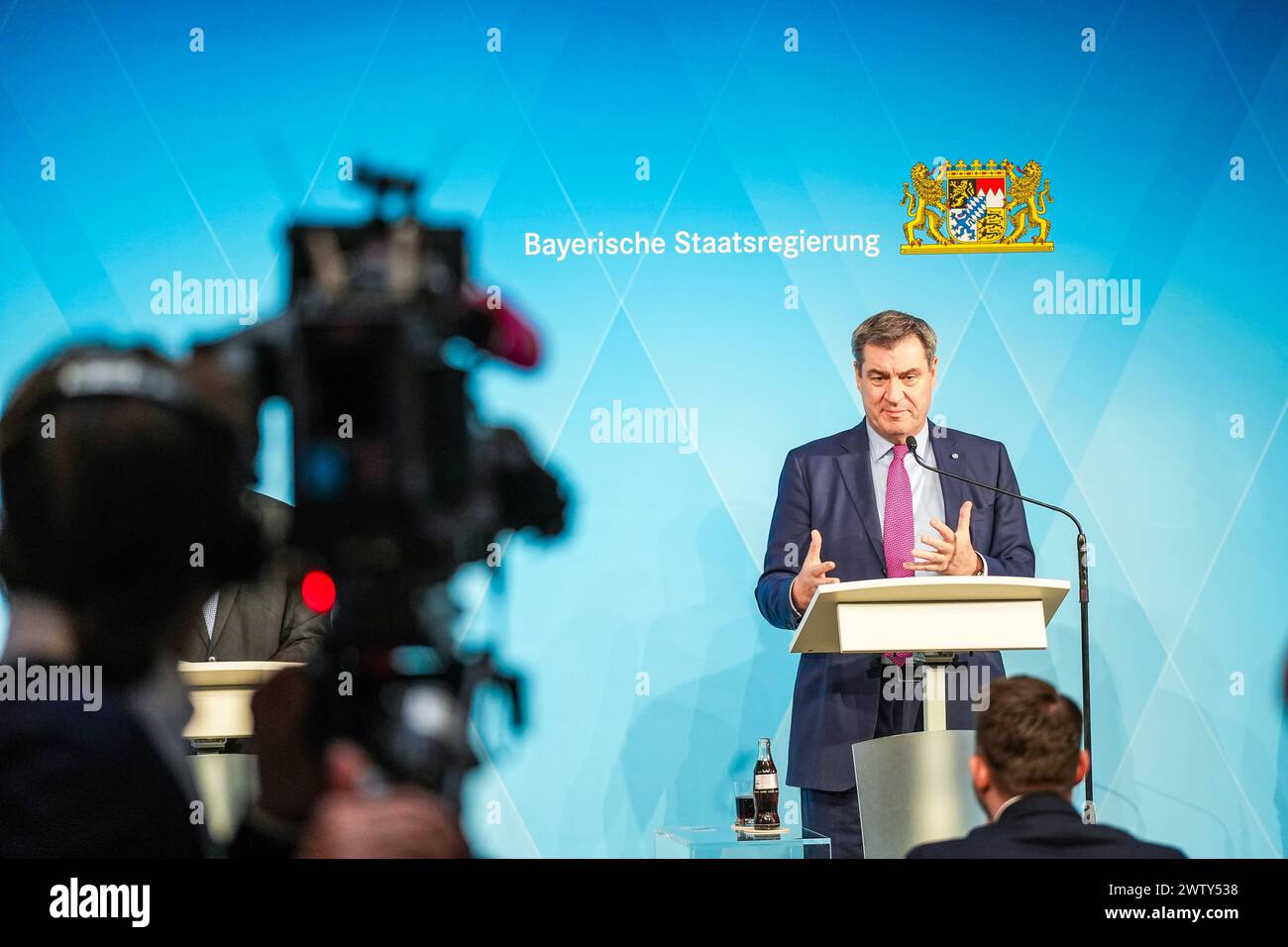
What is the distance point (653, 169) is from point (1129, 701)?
2713 millimetres

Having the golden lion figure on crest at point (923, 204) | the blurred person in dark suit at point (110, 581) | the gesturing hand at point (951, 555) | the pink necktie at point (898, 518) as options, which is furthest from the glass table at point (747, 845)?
the golden lion figure on crest at point (923, 204)

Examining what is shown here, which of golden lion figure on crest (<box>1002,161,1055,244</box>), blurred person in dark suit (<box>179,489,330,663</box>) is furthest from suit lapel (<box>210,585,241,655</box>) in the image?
golden lion figure on crest (<box>1002,161,1055,244</box>)

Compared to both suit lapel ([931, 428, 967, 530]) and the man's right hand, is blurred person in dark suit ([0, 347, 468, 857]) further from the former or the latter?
suit lapel ([931, 428, 967, 530])

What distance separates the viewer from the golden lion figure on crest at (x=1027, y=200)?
514 centimetres

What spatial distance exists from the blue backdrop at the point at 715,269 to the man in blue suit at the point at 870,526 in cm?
56

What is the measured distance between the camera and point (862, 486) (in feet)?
15.0

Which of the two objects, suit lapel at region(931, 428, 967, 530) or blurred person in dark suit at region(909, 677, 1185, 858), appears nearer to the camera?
blurred person in dark suit at region(909, 677, 1185, 858)

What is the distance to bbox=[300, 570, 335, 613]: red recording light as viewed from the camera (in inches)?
188

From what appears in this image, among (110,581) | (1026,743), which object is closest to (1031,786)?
(1026,743)

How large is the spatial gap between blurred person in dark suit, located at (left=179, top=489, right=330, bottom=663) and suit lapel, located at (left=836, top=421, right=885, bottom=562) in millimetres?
1909

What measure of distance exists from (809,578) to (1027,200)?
204 cm

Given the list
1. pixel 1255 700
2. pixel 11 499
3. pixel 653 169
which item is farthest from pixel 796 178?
pixel 11 499
